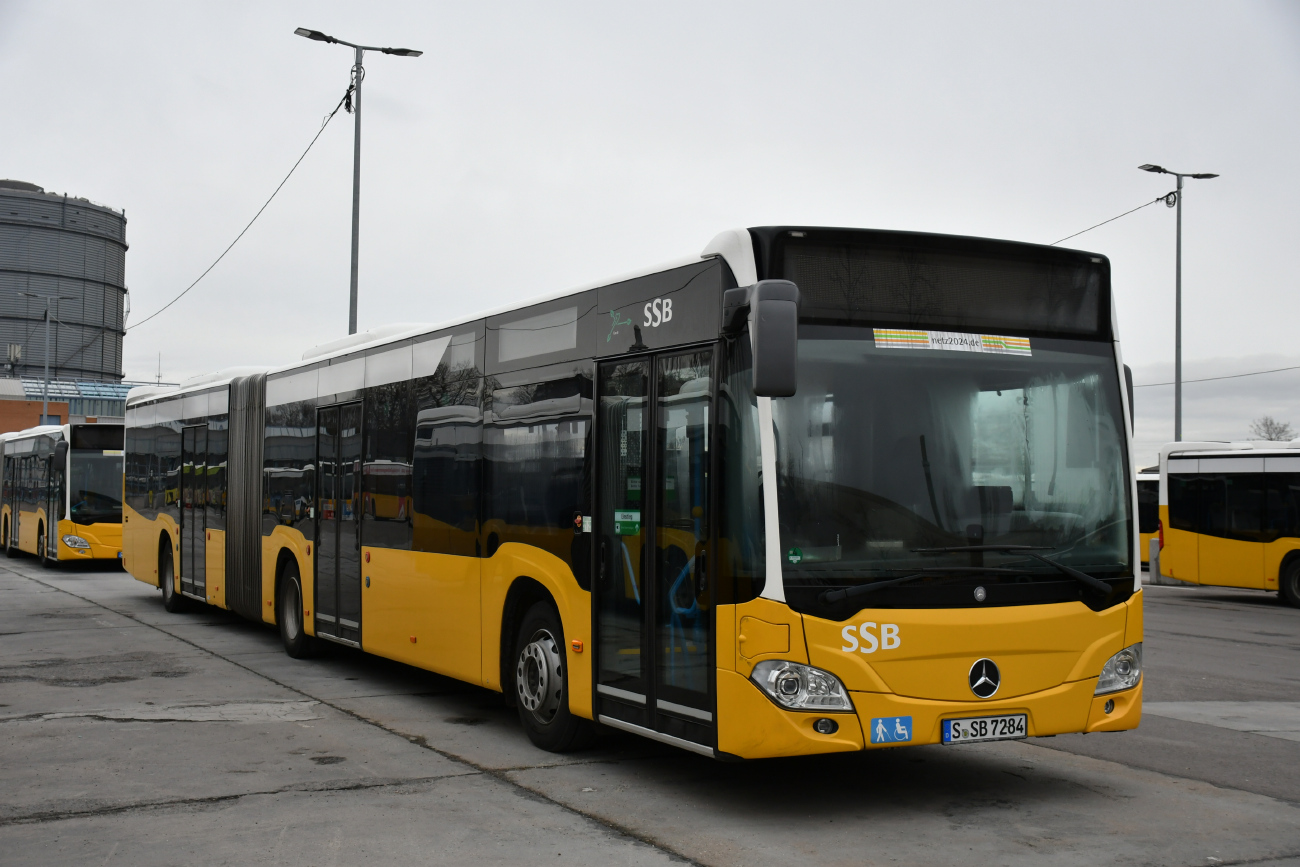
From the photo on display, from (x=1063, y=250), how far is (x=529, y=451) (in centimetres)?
354

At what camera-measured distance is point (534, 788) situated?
7.30 meters

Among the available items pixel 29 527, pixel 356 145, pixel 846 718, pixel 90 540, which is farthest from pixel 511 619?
pixel 29 527

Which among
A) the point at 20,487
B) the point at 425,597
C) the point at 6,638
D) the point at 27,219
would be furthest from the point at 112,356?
the point at 425,597

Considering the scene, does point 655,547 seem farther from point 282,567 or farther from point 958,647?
point 282,567

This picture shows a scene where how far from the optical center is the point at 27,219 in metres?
70.4

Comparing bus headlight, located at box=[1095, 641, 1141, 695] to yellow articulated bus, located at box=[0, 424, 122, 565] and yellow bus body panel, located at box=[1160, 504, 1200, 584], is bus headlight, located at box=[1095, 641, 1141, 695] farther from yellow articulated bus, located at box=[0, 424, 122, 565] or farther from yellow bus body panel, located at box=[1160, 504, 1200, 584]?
yellow articulated bus, located at box=[0, 424, 122, 565]

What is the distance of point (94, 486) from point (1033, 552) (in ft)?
80.0

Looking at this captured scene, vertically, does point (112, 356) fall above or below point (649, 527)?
above

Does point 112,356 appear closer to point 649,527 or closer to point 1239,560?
point 1239,560

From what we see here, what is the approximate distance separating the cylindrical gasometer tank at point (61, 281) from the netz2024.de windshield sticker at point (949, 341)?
68759 mm

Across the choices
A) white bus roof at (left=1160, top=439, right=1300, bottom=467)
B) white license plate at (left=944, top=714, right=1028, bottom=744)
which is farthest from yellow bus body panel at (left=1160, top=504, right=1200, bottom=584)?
white license plate at (left=944, top=714, right=1028, bottom=744)

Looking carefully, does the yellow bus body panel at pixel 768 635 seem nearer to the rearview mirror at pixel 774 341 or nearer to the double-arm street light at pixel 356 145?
the rearview mirror at pixel 774 341

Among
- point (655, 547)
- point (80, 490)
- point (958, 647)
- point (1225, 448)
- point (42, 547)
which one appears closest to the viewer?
point (958, 647)

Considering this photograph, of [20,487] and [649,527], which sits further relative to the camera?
[20,487]
